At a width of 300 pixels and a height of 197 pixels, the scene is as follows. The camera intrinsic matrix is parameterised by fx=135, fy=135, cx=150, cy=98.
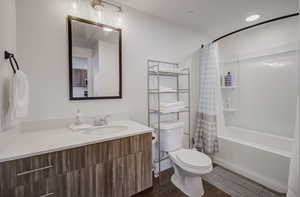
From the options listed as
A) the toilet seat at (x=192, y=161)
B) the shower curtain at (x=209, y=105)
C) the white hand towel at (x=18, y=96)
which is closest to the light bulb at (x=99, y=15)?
the white hand towel at (x=18, y=96)

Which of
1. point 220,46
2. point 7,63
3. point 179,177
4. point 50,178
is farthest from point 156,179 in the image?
point 220,46

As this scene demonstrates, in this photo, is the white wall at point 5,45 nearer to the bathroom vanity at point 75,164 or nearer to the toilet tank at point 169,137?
the bathroom vanity at point 75,164

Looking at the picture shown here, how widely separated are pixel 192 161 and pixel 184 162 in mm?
100

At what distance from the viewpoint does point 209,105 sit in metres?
2.30

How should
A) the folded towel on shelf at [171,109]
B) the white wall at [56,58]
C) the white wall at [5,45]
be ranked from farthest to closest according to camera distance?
the folded towel on shelf at [171,109] → the white wall at [56,58] → the white wall at [5,45]

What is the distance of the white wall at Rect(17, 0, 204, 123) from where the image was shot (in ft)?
4.22

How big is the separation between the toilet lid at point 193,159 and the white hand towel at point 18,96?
5.27 feet

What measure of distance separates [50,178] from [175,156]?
4.20ft

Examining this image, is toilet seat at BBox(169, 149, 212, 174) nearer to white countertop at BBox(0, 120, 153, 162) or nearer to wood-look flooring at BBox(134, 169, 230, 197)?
wood-look flooring at BBox(134, 169, 230, 197)

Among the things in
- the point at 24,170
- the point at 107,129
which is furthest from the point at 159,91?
the point at 24,170

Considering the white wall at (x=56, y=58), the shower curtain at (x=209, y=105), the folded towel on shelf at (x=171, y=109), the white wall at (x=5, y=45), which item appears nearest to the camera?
the white wall at (x=5, y=45)

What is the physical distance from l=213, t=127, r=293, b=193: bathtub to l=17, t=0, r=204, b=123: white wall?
1588mm

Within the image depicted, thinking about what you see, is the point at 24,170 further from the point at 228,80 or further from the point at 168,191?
the point at 228,80

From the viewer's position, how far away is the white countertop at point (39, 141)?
900mm
